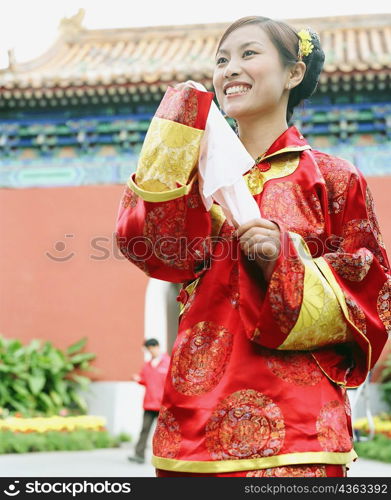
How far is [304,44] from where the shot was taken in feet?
6.31

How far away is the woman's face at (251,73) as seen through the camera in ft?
5.97

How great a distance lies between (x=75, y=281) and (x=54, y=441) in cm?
223

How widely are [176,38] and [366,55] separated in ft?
11.8

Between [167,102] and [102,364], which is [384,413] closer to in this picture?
[102,364]

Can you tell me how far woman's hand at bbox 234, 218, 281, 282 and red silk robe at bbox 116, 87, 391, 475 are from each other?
2 centimetres

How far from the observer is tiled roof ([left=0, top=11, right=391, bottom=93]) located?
9531 mm

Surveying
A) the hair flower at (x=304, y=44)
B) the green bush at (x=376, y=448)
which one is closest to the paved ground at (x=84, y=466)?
the green bush at (x=376, y=448)

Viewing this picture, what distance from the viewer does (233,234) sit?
171 centimetres

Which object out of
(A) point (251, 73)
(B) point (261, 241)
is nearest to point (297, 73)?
(A) point (251, 73)

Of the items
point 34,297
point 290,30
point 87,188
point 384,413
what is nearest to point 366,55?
point 87,188

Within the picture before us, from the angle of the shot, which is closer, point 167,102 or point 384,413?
point 167,102

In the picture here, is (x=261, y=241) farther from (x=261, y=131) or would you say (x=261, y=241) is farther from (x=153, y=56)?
(x=153, y=56)

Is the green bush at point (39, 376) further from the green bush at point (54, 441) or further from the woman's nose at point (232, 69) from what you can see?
the woman's nose at point (232, 69)

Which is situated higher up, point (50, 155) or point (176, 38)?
point (176, 38)
